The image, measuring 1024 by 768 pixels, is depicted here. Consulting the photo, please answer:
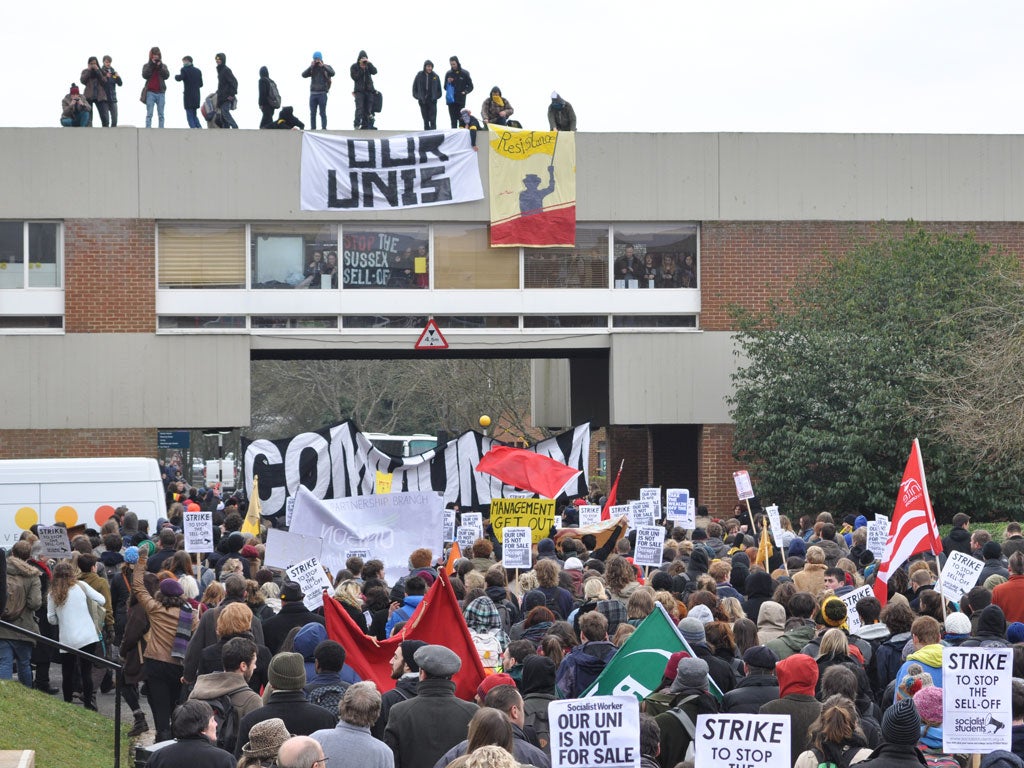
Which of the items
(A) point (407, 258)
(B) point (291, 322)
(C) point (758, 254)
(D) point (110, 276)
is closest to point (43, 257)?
(D) point (110, 276)

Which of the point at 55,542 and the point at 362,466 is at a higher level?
the point at 362,466

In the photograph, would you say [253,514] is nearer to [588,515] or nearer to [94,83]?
[588,515]

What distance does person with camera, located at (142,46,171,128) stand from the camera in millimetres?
28641

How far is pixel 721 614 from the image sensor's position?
10.4 metres

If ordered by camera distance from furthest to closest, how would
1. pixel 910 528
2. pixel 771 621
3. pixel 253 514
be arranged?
pixel 253 514
pixel 910 528
pixel 771 621

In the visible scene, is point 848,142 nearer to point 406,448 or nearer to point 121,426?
point 121,426

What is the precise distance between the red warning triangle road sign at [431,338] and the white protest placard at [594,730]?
21.6m

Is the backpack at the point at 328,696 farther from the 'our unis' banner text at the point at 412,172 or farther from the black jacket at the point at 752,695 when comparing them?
the 'our unis' banner text at the point at 412,172

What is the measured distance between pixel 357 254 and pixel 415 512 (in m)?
14.5

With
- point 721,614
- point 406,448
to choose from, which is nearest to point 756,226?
point 721,614

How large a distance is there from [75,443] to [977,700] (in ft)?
76.9

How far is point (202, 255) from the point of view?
28.6 metres

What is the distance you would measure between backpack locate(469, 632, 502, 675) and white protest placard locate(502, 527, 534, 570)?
147 inches

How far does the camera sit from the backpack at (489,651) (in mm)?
9958
